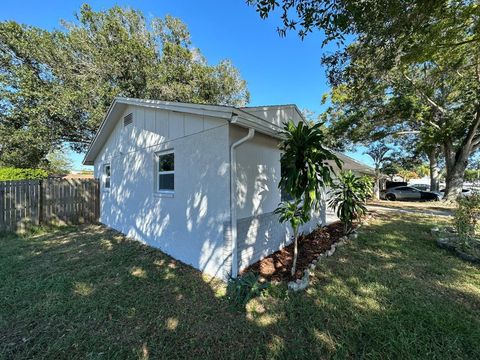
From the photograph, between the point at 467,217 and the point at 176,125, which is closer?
the point at 467,217

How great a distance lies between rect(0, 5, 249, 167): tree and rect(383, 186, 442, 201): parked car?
61.5 feet

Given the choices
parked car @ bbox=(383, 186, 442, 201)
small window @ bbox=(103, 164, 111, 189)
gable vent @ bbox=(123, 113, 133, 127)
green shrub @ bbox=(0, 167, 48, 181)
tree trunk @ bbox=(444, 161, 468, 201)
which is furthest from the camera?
parked car @ bbox=(383, 186, 442, 201)

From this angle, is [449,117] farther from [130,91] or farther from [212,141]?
[130,91]

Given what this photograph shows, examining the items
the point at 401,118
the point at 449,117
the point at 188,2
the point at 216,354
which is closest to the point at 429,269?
the point at 216,354

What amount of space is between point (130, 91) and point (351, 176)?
13.7 m

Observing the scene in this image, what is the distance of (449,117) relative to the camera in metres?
13.6

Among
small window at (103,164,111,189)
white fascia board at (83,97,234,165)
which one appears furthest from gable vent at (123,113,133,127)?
small window at (103,164,111,189)

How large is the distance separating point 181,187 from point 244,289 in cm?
252

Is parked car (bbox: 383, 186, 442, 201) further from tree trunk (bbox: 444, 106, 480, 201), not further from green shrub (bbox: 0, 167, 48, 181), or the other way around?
green shrub (bbox: 0, 167, 48, 181)

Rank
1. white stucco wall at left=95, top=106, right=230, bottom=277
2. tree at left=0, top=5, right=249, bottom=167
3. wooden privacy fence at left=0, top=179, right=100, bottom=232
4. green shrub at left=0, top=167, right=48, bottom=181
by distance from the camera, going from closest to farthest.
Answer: white stucco wall at left=95, top=106, right=230, bottom=277, wooden privacy fence at left=0, top=179, right=100, bottom=232, green shrub at left=0, top=167, right=48, bottom=181, tree at left=0, top=5, right=249, bottom=167

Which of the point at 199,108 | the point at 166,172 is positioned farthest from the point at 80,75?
the point at 199,108

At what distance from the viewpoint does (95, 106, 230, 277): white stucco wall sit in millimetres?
4090

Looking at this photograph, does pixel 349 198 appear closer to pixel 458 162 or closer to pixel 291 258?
pixel 291 258

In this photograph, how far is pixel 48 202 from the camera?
8148mm
